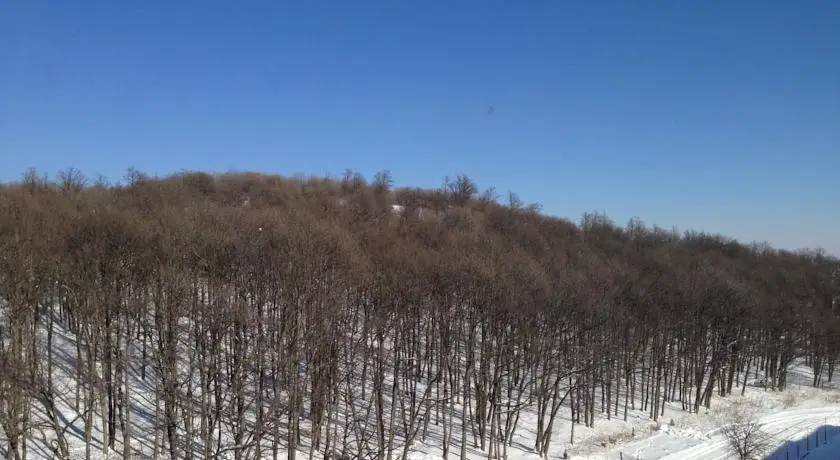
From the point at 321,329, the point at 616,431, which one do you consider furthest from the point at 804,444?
the point at 321,329

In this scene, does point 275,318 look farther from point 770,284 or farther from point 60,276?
point 770,284

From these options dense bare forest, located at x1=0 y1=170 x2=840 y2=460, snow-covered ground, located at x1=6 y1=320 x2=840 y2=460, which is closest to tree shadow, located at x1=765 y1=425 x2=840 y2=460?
snow-covered ground, located at x1=6 y1=320 x2=840 y2=460

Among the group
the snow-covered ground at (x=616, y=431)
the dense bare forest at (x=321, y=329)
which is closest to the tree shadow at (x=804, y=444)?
the snow-covered ground at (x=616, y=431)

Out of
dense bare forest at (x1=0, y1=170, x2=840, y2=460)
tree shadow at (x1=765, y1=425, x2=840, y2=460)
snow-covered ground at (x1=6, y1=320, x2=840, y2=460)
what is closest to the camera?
dense bare forest at (x1=0, y1=170, x2=840, y2=460)

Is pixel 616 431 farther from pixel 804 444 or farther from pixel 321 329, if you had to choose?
pixel 321 329

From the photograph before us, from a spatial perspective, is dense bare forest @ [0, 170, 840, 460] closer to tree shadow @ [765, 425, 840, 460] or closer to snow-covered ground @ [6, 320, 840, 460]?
snow-covered ground @ [6, 320, 840, 460]

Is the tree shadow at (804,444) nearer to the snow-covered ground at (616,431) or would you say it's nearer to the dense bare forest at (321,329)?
the snow-covered ground at (616,431)
